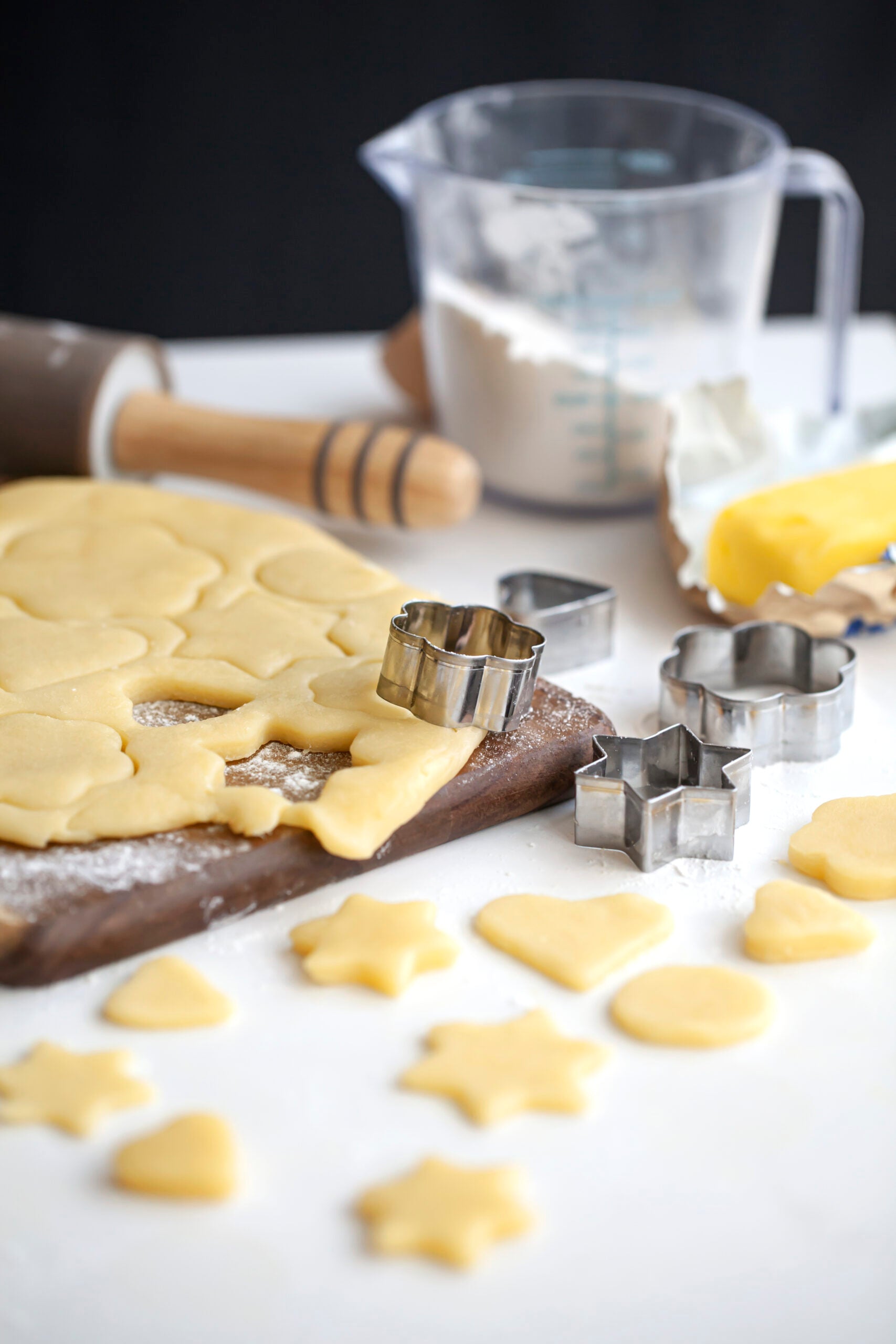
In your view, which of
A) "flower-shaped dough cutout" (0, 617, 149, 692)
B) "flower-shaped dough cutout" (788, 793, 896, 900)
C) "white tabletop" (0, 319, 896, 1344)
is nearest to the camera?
"white tabletop" (0, 319, 896, 1344)

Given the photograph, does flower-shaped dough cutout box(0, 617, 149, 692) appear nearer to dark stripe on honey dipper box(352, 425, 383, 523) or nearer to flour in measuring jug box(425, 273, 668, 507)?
dark stripe on honey dipper box(352, 425, 383, 523)

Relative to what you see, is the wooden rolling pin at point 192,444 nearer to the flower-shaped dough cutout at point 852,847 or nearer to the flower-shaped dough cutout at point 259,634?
the flower-shaped dough cutout at point 259,634

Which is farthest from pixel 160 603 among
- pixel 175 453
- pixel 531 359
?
pixel 531 359

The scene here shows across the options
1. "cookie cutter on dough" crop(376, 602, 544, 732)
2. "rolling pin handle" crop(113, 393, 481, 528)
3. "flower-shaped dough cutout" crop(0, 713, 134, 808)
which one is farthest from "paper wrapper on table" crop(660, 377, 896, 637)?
"flower-shaped dough cutout" crop(0, 713, 134, 808)

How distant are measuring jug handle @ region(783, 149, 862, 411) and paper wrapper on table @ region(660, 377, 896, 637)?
3.1 inches

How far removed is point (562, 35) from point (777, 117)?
46 cm

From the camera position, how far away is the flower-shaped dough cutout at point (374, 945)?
71 cm

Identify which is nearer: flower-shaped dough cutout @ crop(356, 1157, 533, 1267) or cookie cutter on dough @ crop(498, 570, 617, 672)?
flower-shaped dough cutout @ crop(356, 1157, 533, 1267)

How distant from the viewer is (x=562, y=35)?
2434 mm

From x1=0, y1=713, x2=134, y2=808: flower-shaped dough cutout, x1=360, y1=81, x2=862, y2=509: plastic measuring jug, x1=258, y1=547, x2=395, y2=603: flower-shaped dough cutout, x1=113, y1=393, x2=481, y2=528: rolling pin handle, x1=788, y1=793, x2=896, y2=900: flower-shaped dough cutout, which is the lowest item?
x1=788, y1=793, x2=896, y2=900: flower-shaped dough cutout

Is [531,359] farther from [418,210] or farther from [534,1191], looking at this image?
[534,1191]

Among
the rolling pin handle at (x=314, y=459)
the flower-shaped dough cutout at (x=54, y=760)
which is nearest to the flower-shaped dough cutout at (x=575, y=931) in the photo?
the flower-shaped dough cutout at (x=54, y=760)

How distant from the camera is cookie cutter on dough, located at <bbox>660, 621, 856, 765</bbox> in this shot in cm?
92

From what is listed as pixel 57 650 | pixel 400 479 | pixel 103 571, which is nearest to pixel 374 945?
pixel 57 650
